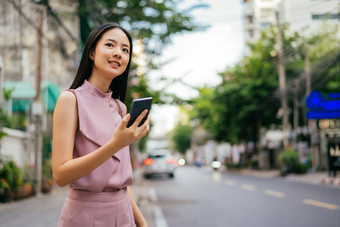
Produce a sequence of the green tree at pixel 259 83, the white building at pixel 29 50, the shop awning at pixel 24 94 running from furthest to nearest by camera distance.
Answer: the green tree at pixel 259 83
the white building at pixel 29 50
the shop awning at pixel 24 94

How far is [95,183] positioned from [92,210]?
11 cm

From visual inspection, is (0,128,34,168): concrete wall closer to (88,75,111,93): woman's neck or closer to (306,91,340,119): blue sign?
(88,75,111,93): woman's neck

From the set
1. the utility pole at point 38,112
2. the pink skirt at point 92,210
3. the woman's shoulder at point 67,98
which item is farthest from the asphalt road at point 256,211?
the woman's shoulder at point 67,98

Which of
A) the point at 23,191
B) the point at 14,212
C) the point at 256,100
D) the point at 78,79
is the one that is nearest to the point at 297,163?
the point at 256,100

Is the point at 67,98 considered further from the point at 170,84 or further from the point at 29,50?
the point at 29,50

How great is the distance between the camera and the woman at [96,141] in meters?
1.44

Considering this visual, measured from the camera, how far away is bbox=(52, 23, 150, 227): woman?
144cm

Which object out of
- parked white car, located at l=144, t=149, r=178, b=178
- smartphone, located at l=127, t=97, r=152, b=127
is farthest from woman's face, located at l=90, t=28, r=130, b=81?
parked white car, located at l=144, t=149, r=178, b=178

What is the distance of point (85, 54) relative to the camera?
5.83ft

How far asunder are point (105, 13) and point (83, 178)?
26.4 ft

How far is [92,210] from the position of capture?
1.55m

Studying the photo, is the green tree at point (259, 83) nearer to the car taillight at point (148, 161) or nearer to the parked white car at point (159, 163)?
the parked white car at point (159, 163)

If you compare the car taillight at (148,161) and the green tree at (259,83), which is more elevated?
the green tree at (259,83)

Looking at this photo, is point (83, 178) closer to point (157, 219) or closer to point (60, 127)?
point (60, 127)
